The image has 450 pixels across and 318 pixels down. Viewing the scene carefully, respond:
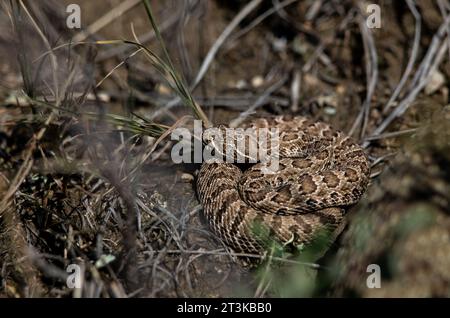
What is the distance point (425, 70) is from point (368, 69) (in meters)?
0.82

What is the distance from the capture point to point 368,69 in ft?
25.3

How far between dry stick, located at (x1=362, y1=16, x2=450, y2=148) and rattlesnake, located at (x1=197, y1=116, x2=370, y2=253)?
3.15 ft

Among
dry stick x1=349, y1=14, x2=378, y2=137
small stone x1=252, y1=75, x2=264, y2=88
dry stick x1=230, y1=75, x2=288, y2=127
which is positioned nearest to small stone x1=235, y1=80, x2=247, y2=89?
small stone x1=252, y1=75, x2=264, y2=88

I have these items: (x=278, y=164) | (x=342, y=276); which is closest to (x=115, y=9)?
(x=278, y=164)

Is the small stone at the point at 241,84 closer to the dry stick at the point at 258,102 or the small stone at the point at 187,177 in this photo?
the dry stick at the point at 258,102

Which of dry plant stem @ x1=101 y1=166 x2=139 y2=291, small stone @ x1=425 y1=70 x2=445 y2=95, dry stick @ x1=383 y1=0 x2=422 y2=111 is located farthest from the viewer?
small stone @ x1=425 y1=70 x2=445 y2=95

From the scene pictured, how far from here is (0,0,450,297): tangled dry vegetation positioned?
3.99m

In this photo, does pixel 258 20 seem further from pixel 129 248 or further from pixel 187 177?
pixel 129 248

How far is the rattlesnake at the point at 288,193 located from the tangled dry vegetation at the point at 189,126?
30 cm

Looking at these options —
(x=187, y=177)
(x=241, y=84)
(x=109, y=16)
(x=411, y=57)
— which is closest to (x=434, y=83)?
(x=411, y=57)

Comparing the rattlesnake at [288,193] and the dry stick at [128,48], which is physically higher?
the dry stick at [128,48]

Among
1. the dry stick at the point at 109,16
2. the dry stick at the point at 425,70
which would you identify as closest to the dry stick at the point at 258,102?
the dry stick at the point at 425,70

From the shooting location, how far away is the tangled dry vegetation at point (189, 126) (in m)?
3.99

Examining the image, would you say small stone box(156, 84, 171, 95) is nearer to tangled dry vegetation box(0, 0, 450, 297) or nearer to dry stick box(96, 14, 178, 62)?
tangled dry vegetation box(0, 0, 450, 297)
